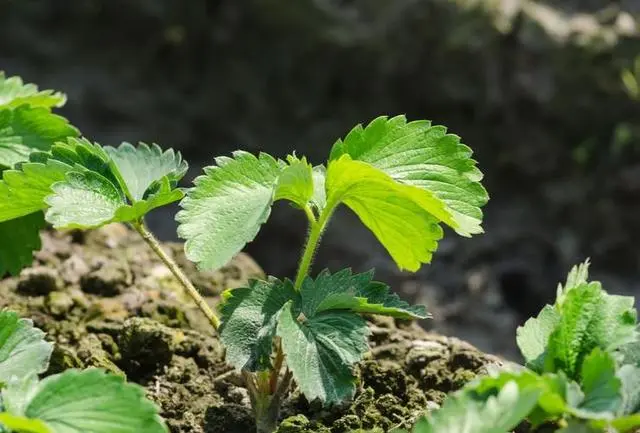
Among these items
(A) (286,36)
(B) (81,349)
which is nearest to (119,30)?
(A) (286,36)

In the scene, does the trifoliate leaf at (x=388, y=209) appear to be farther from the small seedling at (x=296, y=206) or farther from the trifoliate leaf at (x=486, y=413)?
A: the trifoliate leaf at (x=486, y=413)

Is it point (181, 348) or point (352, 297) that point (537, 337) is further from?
point (181, 348)

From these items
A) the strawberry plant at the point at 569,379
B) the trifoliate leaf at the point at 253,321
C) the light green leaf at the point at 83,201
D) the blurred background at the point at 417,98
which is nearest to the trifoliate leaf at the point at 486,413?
the strawberry plant at the point at 569,379

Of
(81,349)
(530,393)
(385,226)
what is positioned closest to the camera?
(530,393)

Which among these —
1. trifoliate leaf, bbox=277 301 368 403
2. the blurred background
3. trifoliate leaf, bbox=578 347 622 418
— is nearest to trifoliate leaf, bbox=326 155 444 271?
trifoliate leaf, bbox=277 301 368 403

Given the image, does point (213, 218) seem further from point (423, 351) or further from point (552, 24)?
point (552, 24)

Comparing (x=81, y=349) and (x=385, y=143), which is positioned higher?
(x=385, y=143)

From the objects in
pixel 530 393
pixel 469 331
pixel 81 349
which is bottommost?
pixel 530 393
